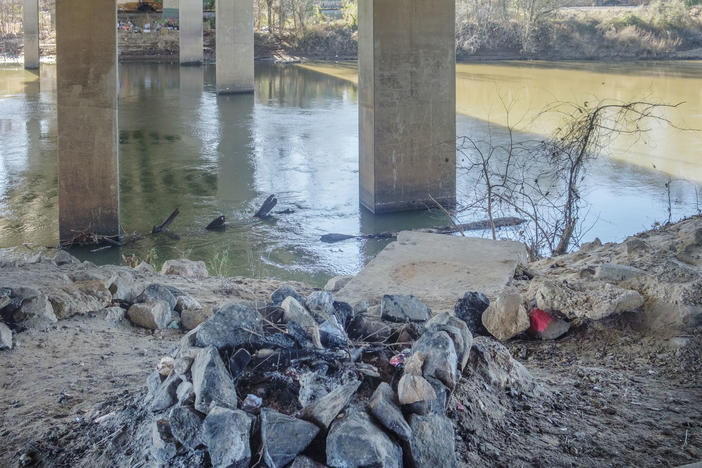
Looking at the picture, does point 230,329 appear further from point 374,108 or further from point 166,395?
point 374,108

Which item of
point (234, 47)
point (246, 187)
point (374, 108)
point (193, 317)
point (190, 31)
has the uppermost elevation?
point (190, 31)

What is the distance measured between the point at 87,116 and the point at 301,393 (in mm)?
9981

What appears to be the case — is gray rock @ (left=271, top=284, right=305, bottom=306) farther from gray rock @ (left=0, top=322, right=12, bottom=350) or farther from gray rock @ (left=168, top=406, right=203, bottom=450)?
gray rock @ (left=0, top=322, right=12, bottom=350)

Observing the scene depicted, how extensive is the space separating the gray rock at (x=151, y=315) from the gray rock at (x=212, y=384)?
2.33 metres

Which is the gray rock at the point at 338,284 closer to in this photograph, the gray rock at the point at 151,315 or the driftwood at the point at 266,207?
the gray rock at the point at 151,315

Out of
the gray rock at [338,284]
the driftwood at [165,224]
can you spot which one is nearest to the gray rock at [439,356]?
the gray rock at [338,284]

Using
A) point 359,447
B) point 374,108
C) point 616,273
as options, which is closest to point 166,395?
point 359,447

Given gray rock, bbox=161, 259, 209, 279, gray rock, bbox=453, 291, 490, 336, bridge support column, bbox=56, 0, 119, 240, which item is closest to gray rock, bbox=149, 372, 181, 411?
gray rock, bbox=453, 291, 490, 336

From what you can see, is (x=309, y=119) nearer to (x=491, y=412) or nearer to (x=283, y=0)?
(x=491, y=412)

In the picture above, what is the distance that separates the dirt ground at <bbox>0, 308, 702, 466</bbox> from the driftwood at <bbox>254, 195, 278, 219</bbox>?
8.28 metres

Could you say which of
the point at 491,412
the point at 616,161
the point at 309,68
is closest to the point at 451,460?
the point at 491,412

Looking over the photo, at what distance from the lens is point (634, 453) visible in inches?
157

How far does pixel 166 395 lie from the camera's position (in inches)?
159

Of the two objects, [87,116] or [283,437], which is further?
[87,116]
